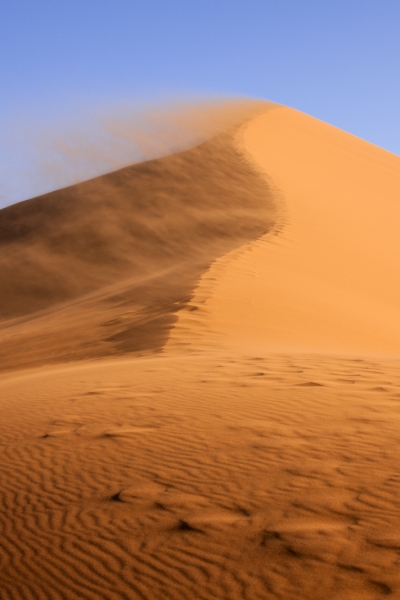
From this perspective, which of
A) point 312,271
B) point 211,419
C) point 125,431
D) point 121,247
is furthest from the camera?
point 121,247

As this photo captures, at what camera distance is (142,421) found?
18.1 ft

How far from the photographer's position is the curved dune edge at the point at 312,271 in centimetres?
1068

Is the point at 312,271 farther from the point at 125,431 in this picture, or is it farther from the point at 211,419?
the point at 125,431

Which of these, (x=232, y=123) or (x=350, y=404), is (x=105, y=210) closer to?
(x=232, y=123)

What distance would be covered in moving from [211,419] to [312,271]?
9.66m

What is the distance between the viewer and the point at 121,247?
19.9 metres

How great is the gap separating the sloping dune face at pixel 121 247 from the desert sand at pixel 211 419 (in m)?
0.11

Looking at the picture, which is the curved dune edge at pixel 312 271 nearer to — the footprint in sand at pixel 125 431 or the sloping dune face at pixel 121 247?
the sloping dune face at pixel 121 247

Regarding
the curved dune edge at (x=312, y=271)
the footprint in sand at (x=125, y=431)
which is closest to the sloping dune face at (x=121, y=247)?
the curved dune edge at (x=312, y=271)

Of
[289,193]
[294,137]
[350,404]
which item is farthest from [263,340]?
[294,137]

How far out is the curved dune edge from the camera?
10680 millimetres

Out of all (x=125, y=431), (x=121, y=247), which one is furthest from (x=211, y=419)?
(x=121, y=247)

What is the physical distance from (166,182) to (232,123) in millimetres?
7786

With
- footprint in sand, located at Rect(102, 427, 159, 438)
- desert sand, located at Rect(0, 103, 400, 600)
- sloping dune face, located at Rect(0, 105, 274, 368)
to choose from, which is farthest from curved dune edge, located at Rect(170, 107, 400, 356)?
footprint in sand, located at Rect(102, 427, 159, 438)
